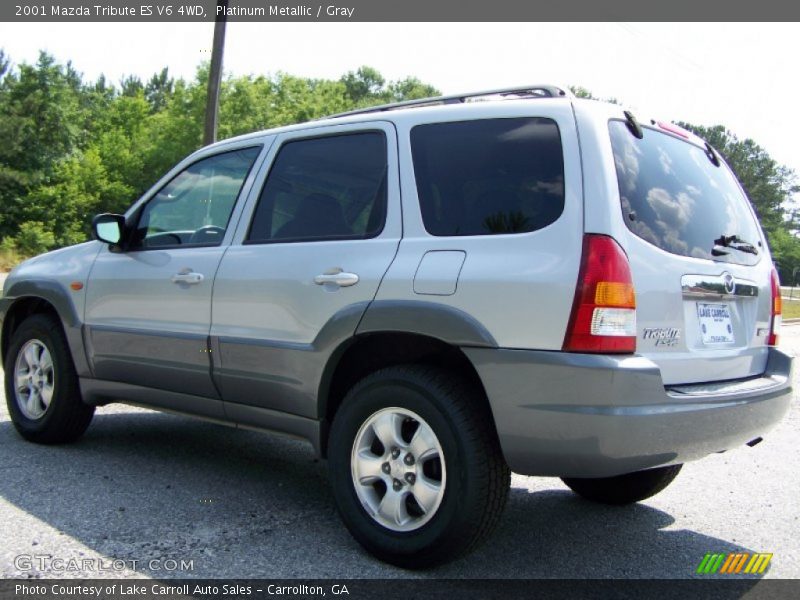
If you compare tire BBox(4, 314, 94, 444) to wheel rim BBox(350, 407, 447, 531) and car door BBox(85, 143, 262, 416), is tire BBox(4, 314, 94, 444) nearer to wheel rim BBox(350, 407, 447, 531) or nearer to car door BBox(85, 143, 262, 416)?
car door BBox(85, 143, 262, 416)

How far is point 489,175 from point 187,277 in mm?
1878

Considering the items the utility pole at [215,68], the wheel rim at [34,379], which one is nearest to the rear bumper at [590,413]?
the wheel rim at [34,379]

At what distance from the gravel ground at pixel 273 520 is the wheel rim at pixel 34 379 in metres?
0.25

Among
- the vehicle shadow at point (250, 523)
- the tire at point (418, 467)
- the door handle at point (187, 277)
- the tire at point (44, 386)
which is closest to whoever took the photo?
the tire at point (418, 467)

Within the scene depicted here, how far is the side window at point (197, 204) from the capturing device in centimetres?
434

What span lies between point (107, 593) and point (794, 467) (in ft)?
15.0

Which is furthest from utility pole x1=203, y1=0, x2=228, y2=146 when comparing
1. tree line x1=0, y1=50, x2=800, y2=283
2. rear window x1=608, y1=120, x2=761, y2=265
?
tree line x1=0, y1=50, x2=800, y2=283

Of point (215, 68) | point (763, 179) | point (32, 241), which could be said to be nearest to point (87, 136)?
point (32, 241)

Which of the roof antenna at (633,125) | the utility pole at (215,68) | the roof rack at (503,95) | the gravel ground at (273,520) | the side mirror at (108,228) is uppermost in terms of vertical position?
the utility pole at (215,68)

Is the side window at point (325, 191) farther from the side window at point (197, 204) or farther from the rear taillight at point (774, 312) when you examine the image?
the rear taillight at point (774, 312)

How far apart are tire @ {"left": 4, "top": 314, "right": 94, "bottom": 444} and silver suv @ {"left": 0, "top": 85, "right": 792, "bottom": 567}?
0.94 m

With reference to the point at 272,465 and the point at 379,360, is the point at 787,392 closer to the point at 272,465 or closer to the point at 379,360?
the point at 379,360

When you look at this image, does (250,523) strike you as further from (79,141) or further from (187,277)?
(79,141)

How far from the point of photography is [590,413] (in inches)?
110
